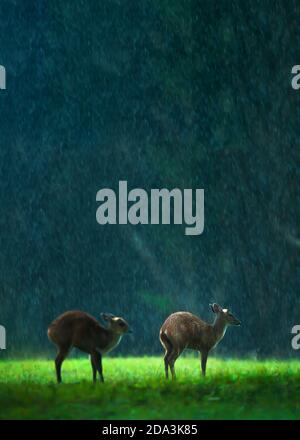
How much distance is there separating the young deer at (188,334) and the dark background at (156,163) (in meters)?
7.27

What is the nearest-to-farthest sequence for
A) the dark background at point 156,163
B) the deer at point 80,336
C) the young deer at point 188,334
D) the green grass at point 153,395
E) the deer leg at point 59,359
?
1. the green grass at point 153,395
2. the deer leg at point 59,359
3. the deer at point 80,336
4. the young deer at point 188,334
5. the dark background at point 156,163

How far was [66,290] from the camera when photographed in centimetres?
2284

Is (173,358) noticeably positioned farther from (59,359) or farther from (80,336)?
(59,359)

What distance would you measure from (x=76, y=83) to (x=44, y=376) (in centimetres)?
1279

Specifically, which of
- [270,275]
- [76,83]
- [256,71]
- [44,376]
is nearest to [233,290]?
[270,275]

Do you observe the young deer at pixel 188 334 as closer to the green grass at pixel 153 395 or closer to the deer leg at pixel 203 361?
the deer leg at pixel 203 361

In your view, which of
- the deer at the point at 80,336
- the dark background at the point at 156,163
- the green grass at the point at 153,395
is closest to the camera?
the green grass at the point at 153,395

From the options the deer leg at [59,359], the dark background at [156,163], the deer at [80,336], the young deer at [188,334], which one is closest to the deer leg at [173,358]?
the young deer at [188,334]

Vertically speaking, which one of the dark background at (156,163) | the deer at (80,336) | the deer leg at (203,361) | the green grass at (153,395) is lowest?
the green grass at (153,395)

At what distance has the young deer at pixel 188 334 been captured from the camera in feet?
42.7

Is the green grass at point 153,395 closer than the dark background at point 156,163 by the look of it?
Yes

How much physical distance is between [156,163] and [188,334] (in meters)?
11.5
